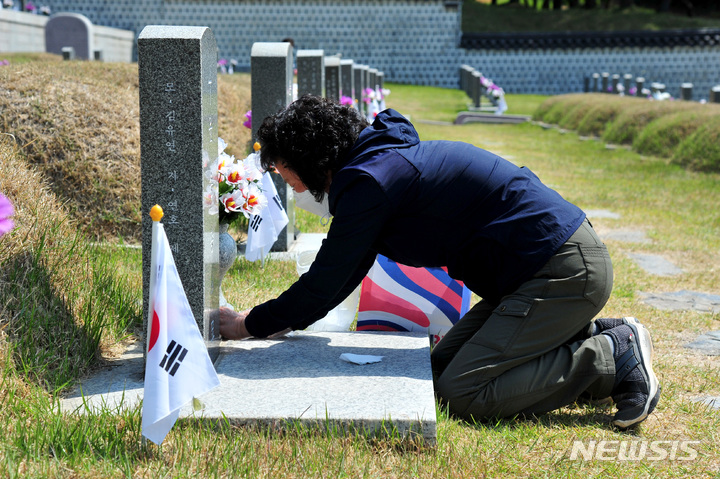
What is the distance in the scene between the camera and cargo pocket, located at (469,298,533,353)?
10.3 ft

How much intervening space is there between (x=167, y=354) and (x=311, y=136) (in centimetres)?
103

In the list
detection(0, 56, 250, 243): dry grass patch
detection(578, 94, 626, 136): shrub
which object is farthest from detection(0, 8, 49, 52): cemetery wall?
detection(0, 56, 250, 243): dry grass patch

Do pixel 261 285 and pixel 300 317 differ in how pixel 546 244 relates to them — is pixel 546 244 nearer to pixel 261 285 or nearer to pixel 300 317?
pixel 300 317

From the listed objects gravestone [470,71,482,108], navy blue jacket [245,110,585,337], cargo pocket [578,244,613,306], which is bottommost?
gravestone [470,71,482,108]

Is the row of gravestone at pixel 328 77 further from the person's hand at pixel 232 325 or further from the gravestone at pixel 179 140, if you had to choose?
the gravestone at pixel 179 140

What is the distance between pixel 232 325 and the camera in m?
3.49

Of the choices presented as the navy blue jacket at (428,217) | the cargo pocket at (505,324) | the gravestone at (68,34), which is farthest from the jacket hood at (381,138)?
the gravestone at (68,34)

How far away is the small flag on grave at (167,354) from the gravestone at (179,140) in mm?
421

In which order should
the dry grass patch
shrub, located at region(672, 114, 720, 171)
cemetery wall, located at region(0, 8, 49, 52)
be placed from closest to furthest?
the dry grass patch
shrub, located at region(672, 114, 720, 171)
cemetery wall, located at region(0, 8, 49, 52)

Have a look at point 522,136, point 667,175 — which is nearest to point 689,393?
point 667,175

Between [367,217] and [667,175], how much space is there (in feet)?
33.0

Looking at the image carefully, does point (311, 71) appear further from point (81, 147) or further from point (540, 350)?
point (540, 350)

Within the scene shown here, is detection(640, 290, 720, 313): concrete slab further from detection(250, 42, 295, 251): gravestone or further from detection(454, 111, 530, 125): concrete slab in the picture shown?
detection(454, 111, 530, 125): concrete slab

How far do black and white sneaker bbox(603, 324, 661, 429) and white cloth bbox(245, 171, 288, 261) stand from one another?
2435 millimetres
